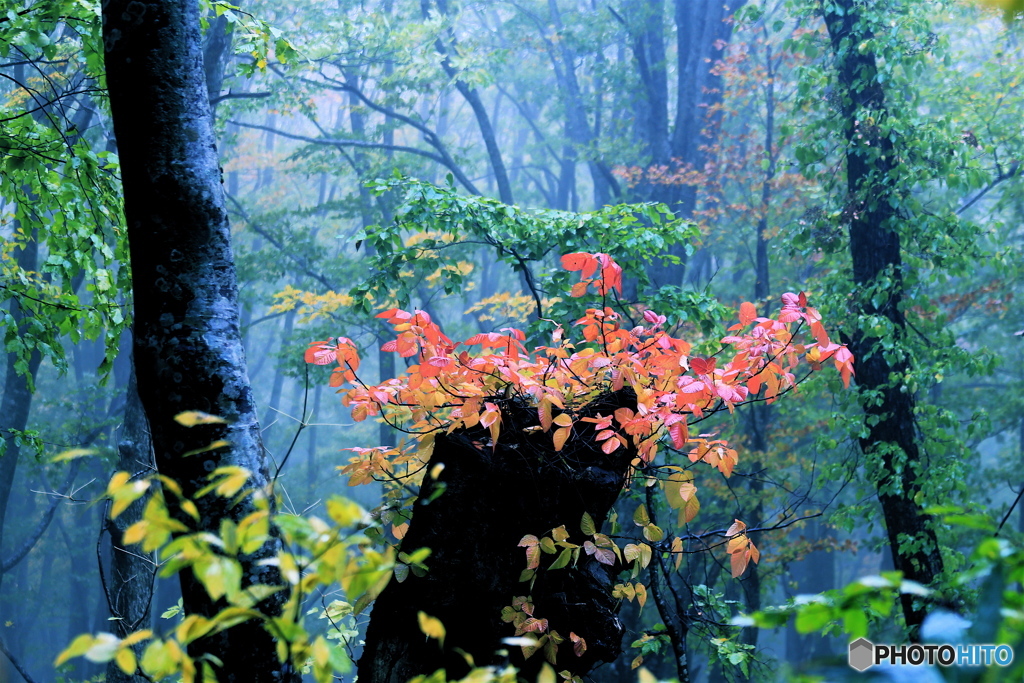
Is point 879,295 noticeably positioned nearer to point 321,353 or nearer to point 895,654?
point 895,654

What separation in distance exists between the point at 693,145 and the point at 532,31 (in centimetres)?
778

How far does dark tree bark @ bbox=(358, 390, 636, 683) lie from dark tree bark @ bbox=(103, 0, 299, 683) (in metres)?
0.64

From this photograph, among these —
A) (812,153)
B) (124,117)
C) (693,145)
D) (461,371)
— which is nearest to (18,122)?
(124,117)

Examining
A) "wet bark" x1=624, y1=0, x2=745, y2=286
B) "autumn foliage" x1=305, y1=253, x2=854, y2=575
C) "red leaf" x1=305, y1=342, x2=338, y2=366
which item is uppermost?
"wet bark" x1=624, y1=0, x2=745, y2=286

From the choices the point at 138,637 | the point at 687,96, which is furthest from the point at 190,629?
the point at 687,96

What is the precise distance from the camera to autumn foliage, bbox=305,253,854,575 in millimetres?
2264

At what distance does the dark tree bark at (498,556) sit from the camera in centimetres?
213

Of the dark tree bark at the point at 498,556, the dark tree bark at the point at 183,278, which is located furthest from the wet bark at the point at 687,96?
the dark tree bark at the point at 183,278

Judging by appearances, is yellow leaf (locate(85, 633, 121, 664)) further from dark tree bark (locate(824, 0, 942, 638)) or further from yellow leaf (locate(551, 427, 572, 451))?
dark tree bark (locate(824, 0, 942, 638))

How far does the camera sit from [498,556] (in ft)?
7.44

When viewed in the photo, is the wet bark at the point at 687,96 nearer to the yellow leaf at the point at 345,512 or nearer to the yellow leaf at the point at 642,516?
the yellow leaf at the point at 642,516

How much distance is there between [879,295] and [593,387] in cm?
394

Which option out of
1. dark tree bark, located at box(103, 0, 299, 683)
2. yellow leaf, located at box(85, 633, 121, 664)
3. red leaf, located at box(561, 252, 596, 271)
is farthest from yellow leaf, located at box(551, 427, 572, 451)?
yellow leaf, located at box(85, 633, 121, 664)

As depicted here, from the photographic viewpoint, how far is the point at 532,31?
17641mm
